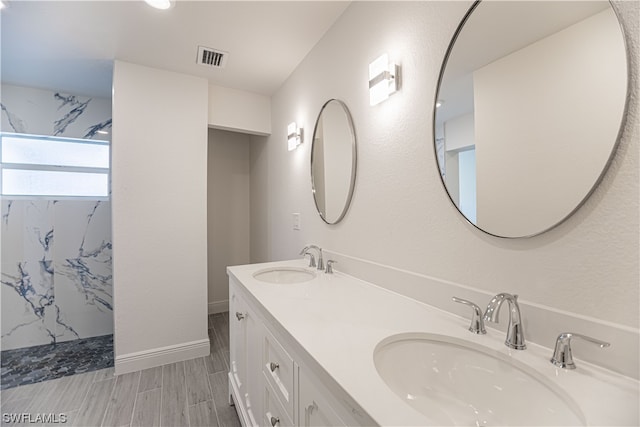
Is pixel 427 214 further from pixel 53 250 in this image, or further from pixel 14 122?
pixel 14 122

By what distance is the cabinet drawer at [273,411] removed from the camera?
0.97 metres

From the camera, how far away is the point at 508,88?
86cm

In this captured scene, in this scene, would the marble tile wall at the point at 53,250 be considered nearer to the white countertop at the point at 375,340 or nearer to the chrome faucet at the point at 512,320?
the white countertop at the point at 375,340

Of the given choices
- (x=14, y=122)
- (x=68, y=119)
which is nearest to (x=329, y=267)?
(x=68, y=119)

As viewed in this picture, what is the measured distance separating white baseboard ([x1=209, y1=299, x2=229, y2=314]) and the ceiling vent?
2.64m

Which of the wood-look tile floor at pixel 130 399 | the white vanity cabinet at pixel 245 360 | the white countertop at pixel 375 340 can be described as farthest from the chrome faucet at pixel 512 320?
the wood-look tile floor at pixel 130 399

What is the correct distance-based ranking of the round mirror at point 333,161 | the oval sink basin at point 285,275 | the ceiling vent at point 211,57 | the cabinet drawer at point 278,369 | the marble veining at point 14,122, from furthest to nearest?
the marble veining at point 14,122
the ceiling vent at point 211,57
the oval sink basin at point 285,275
the round mirror at point 333,161
the cabinet drawer at point 278,369

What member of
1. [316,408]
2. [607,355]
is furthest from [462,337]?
[316,408]

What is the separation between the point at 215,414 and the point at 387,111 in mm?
2032

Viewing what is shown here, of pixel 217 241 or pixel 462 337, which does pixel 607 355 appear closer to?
pixel 462 337

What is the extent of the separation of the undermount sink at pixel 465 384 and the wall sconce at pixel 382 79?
105 centimetres

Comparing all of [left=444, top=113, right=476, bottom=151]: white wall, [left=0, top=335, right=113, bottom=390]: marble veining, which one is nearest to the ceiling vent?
[left=444, top=113, right=476, bottom=151]: white wall

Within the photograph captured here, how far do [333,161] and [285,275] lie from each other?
807mm

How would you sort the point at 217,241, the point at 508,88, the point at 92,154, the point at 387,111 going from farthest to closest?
the point at 217,241, the point at 92,154, the point at 387,111, the point at 508,88
